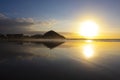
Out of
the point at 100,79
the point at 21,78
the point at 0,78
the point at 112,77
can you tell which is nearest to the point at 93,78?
the point at 100,79

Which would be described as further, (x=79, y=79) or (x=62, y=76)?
(x=62, y=76)

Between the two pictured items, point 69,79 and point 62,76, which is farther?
point 62,76

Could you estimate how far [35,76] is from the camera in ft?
38.2

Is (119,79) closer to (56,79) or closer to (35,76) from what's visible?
(56,79)

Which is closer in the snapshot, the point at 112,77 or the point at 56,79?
the point at 56,79

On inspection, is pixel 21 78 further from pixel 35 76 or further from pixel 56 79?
pixel 56 79

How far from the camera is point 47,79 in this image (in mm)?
10867

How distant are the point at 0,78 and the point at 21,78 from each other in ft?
4.06

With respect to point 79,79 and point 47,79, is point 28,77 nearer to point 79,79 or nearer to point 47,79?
point 47,79

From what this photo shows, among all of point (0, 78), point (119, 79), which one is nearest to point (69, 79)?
point (119, 79)

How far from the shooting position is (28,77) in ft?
37.2

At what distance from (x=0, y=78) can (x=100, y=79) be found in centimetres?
612

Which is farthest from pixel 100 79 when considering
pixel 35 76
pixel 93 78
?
pixel 35 76

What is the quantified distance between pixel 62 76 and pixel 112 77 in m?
3.27
